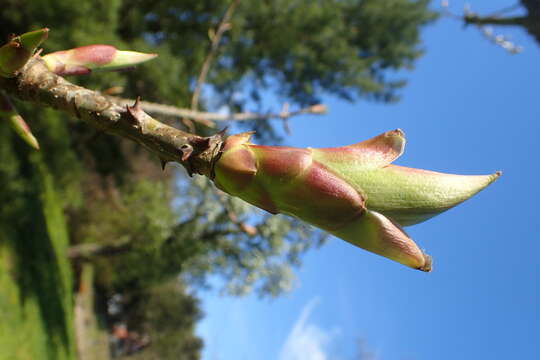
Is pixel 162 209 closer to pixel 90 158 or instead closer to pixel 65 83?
pixel 90 158

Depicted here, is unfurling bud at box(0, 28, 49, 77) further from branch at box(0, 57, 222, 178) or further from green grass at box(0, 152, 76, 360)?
green grass at box(0, 152, 76, 360)

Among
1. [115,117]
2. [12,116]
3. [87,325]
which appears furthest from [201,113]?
[87,325]

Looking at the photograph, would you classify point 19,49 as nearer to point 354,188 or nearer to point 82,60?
point 82,60

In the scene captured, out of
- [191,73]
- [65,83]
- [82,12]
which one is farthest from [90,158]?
[65,83]

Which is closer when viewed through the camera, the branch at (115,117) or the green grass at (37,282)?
the branch at (115,117)

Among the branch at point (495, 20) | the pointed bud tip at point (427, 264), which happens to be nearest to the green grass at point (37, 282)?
the pointed bud tip at point (427, 264)

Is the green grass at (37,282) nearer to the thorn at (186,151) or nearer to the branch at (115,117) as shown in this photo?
the branch at (115,117)
